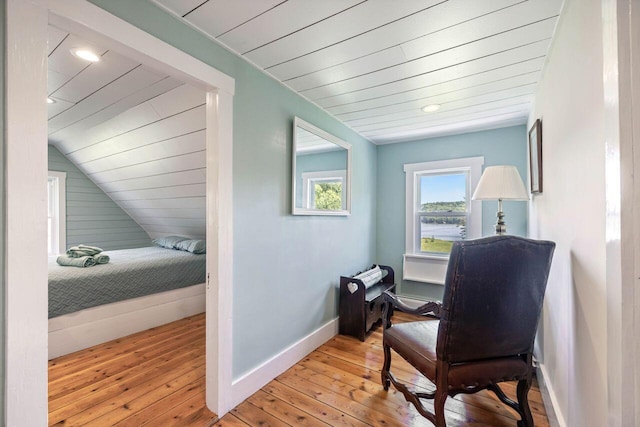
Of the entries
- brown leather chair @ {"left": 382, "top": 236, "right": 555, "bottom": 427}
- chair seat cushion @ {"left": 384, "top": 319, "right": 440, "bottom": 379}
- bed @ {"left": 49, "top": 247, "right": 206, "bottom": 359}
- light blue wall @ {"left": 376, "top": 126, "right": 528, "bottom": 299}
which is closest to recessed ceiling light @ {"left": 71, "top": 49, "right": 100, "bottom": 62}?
bed @ {"left": 49, "top": 247, "right": 206, "bottom": 359}

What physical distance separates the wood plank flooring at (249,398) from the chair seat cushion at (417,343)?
15.0 inches

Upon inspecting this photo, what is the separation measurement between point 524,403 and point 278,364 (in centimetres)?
152

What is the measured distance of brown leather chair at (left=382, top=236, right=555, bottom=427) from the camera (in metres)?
1.24

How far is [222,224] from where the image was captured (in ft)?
5.17

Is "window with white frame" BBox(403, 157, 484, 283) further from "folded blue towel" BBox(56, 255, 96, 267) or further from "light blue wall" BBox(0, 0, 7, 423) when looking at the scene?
"folded blue towel" BBox(56, 255, 96, 267)

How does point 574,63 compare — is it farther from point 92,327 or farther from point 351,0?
point 92,327

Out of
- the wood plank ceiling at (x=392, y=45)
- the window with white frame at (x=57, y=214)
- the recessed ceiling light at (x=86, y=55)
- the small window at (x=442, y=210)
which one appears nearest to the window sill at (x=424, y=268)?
the small window at (x=442, y=210)

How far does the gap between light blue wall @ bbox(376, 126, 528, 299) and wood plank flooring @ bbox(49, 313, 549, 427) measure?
53.3 inches

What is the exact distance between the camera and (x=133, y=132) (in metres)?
2.78

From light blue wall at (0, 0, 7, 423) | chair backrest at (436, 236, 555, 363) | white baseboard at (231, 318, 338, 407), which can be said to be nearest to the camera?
light blue wall at (0, 0, 7, 423)

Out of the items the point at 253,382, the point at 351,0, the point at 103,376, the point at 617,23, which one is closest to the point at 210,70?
the point at 351,0

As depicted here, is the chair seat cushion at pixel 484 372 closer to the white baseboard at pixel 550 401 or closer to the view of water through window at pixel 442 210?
the white baseboard at pixel 550 401

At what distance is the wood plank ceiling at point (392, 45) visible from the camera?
4.11 feet

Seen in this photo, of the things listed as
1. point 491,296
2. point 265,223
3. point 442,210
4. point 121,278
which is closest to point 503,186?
point 491,296
